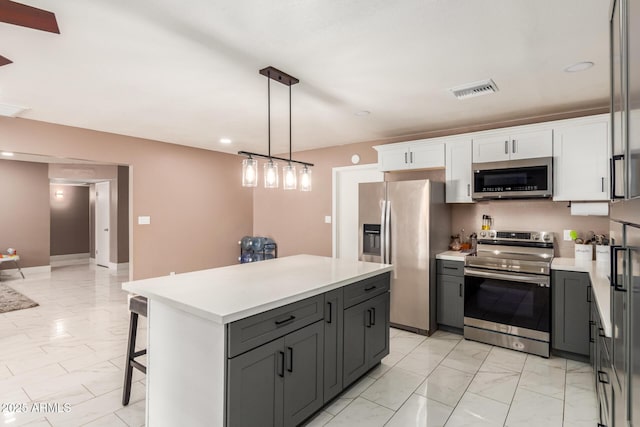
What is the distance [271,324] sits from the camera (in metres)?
1.87

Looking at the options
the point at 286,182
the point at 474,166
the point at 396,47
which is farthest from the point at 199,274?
the point at 474,166

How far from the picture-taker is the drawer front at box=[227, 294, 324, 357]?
167 centimetres

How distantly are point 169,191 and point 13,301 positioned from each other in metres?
2.73

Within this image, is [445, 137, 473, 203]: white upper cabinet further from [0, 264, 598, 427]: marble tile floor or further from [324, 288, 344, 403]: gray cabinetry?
[324, 288, 344, 403]: gray cabinetry

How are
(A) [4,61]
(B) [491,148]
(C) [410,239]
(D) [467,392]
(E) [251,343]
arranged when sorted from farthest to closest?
1. (C) [410,239]
2. (B) [491,148]
3. (D) [467,392]
4. (A) [4,61]
5. (E) [251,343]

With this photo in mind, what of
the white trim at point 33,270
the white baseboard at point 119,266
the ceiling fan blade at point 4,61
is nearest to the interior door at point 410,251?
the ceiling fan blade at point 4,61

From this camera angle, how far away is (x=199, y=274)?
2.58m

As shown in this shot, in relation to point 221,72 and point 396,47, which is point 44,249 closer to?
point 221,72

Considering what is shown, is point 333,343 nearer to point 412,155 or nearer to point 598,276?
point 598,276

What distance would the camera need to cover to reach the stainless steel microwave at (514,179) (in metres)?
3.32

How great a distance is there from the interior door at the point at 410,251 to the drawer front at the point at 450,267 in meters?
0.21

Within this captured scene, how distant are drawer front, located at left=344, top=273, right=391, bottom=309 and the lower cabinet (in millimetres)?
359

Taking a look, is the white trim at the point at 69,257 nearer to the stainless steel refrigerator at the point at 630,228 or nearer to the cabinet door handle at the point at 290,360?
the cabinet door handle at the point at 290,360

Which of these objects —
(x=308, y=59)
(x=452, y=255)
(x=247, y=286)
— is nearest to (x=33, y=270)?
(x=247, y=286)
